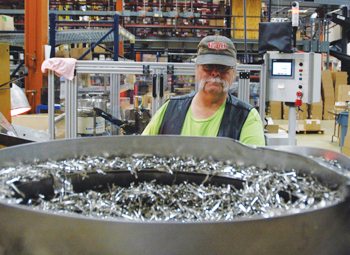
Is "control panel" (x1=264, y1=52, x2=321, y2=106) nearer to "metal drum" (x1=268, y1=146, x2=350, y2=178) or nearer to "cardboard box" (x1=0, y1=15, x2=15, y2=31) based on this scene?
"metal drum" (x1=268, y1=146, x2=350, y2=178)

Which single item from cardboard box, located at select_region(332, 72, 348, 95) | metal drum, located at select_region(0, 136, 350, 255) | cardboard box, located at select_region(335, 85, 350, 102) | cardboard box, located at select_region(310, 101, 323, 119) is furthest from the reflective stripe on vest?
cardboard box, located at select_region(332, 72, 348, 95)

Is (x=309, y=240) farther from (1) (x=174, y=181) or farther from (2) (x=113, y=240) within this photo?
(1) (x=174, y=181)

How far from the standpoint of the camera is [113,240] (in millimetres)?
457

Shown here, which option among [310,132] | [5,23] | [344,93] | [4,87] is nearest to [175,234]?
[4,87]

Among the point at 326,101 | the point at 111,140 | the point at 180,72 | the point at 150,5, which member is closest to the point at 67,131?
the point at 180,72

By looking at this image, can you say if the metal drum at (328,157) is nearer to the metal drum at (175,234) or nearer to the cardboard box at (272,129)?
the metal drum at (175,234)

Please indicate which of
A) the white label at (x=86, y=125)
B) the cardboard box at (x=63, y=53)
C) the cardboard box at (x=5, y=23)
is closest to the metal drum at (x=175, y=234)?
the white label at (x=86, y=125)

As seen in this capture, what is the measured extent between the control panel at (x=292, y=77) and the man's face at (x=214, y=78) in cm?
269

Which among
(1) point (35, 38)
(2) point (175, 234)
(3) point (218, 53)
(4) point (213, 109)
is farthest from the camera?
(1) point (35, 38)

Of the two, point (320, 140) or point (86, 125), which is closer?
point (86, 125)

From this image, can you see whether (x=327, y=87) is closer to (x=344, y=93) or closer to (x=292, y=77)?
(x=344, y=93)

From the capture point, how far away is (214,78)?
1714mm

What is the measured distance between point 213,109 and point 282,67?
278 cm

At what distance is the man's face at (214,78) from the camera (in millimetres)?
1693
